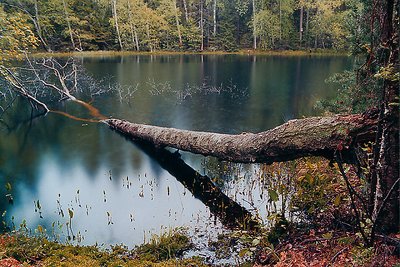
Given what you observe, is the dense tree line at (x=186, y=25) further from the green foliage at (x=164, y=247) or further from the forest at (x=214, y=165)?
the green foliage at (x=164, y=247)

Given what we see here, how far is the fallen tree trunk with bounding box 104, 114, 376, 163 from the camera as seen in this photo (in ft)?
21.6

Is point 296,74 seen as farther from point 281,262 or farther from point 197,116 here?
point 281,262

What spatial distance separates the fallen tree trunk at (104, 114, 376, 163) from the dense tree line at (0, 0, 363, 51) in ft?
157

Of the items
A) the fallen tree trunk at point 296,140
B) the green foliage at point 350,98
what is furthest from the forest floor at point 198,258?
the green foliage at point 350,98

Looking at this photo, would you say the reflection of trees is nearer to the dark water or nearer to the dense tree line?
the dark water

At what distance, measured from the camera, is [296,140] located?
755cm

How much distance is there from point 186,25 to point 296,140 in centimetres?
5752

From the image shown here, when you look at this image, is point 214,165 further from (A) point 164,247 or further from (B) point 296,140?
(A) point 164,247

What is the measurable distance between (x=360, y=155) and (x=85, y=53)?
5134 cm

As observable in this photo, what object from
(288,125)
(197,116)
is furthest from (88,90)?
(288,125)

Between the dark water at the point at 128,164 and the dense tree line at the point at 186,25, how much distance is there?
30777 millimetres


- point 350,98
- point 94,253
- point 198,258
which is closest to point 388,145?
point 198,258

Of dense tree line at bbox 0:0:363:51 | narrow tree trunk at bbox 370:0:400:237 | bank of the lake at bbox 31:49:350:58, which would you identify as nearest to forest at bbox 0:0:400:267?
narrow tree trunk at bbox 370:0:400:237

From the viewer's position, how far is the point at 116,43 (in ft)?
190
